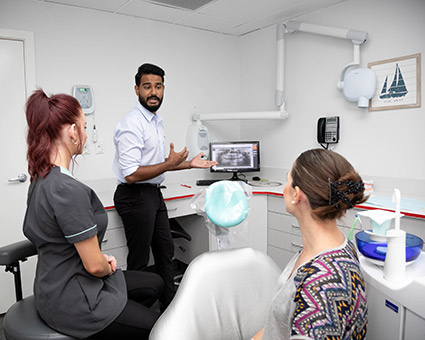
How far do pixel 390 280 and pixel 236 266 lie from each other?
0.50 meters

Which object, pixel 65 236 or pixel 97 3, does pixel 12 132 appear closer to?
pixel 97 3

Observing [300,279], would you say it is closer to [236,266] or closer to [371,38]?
[236,266]

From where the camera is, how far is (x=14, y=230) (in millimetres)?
2551

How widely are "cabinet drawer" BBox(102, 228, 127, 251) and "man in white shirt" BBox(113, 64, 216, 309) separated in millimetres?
138

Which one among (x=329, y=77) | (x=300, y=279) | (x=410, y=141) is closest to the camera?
(x=300, y=279)

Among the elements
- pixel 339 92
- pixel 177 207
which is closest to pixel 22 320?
pixel 177 207

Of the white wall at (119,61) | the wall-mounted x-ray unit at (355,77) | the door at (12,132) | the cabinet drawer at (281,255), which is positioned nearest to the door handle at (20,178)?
the door at (12,132)

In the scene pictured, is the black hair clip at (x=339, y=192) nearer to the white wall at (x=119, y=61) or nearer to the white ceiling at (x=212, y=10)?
the white ceiling at (x=212, y=10)

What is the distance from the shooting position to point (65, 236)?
47.3 inches

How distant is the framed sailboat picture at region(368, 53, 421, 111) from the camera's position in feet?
7.86

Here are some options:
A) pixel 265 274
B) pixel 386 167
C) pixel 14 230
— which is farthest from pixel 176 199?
pixel 386 167

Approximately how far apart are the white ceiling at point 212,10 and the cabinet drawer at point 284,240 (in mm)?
1821

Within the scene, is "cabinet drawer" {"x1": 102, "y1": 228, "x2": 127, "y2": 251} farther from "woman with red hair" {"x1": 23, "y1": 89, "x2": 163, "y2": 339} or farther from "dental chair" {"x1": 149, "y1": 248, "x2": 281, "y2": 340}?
"dental chair" {"x1": 149, "y1": 248, "x2": 281, "y2": 340}

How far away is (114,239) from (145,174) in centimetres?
55
